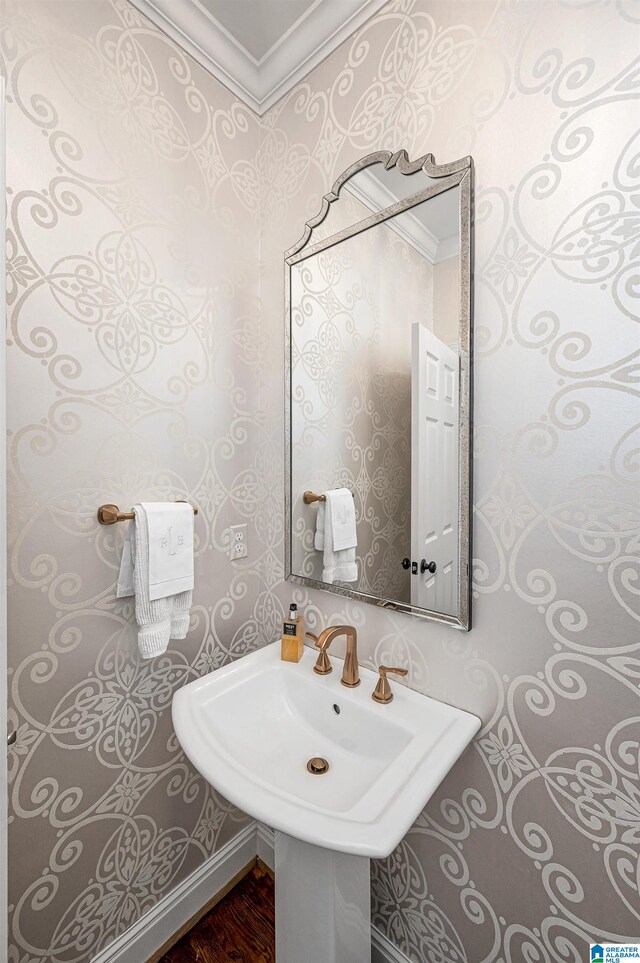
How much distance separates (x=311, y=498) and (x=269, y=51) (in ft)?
4.45

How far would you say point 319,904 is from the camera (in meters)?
0.83

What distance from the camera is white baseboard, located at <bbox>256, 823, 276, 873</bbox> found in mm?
1367

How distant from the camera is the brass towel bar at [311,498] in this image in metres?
1.22

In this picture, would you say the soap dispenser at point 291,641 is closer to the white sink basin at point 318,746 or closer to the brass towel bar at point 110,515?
the white sink basin at point 318,746

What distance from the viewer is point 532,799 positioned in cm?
83

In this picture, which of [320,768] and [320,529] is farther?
[320,529]

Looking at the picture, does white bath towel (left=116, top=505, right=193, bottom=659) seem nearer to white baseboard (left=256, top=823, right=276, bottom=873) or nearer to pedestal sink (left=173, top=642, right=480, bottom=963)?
pedestal sink (left=173, top=642, right=480, bottom=963)

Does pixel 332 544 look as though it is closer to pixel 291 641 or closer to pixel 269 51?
pixel 291 641

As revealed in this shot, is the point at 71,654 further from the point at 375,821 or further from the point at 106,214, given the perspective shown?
the point at 106,214

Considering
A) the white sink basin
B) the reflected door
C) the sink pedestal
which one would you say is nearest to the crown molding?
the reflected door

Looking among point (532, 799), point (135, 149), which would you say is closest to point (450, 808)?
point (532, 799)

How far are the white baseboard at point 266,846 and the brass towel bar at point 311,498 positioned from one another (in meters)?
1.11

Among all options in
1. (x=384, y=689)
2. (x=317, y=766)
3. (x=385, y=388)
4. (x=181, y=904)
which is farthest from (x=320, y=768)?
(x=385, y=388)

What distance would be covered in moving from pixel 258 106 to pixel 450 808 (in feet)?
6.88
